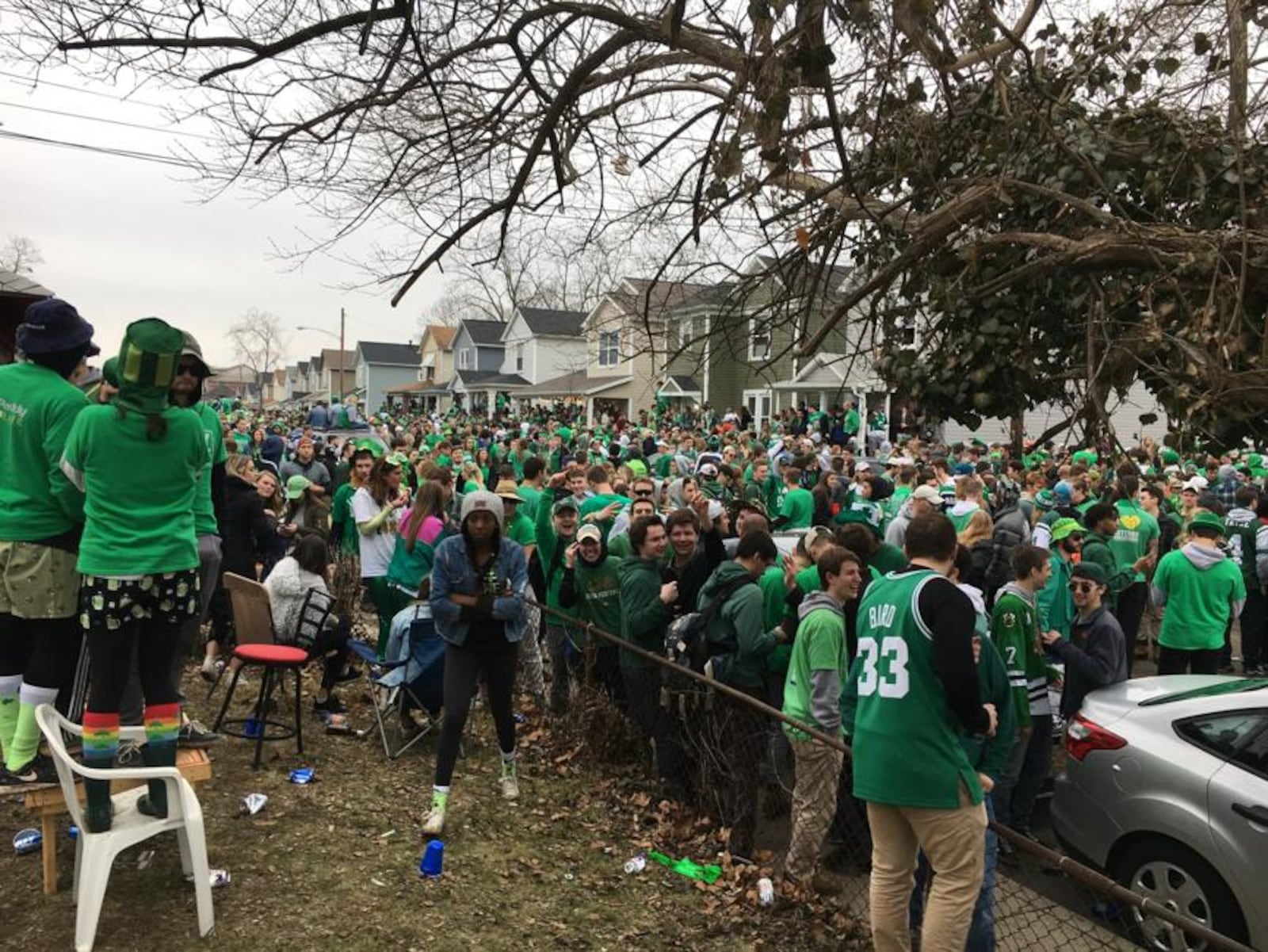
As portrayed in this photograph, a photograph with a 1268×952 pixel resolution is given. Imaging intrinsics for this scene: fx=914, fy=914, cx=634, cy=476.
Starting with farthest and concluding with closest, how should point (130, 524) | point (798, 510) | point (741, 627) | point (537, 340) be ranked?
point (537, 340) → point (798, 510) → point (741, 627) → point (130, 524)

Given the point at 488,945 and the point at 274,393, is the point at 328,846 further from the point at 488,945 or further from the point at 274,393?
the point at 274,393

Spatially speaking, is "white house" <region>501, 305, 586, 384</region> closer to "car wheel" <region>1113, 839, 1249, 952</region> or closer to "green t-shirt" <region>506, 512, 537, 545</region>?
"green t-shirt" <region>506, 512, 537, 545</region>

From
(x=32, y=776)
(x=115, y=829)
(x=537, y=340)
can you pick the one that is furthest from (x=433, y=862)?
(x=537, y=340)

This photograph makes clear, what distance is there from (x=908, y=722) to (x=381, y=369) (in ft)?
267

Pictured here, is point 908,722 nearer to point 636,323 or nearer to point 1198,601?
point 636,323

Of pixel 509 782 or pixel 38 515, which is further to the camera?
pixel 509 782

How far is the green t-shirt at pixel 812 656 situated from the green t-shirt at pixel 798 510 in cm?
548

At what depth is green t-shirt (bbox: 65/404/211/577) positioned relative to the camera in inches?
136

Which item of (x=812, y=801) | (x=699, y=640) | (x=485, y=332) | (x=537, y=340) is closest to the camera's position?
(x=812, y=801)

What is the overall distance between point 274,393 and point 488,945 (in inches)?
5905

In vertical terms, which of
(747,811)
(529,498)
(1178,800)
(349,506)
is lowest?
(747,811)

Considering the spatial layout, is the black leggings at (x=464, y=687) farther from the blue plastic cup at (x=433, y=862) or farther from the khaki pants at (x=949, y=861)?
the khaki pants at (x=949, y=861)

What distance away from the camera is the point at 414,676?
6293 millimetres

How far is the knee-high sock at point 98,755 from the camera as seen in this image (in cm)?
349
